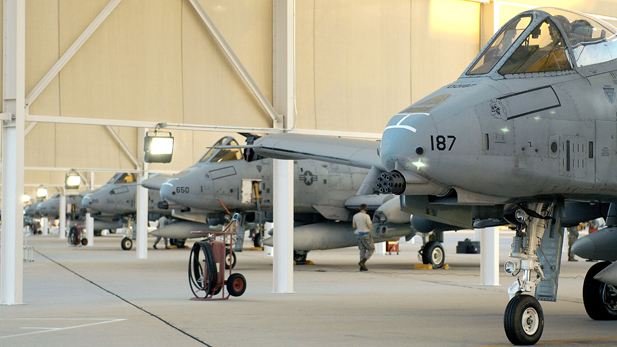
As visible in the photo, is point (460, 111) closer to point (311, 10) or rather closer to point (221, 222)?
point (311, 10)

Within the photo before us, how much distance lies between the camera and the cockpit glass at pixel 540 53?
25.8 feet

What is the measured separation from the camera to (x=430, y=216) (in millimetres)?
Answer: 8547

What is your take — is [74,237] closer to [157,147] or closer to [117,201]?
[117,201]

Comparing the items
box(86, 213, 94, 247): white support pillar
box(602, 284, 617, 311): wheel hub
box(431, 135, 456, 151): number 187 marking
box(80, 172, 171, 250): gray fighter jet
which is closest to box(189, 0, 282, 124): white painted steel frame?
box(602, 284, 617, 311): wheel hub

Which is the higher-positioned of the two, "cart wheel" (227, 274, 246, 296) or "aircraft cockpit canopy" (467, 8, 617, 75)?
"aircraft cockpit canopy" (467, 8, 617, 75)

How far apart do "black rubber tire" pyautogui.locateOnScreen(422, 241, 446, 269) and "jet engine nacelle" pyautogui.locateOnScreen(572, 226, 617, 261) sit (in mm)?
12013

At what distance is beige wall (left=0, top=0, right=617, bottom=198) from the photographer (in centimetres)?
1245

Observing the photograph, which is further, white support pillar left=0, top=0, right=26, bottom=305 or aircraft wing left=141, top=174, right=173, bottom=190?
aircraft wing left=141, top=174, right=173, bottom=190

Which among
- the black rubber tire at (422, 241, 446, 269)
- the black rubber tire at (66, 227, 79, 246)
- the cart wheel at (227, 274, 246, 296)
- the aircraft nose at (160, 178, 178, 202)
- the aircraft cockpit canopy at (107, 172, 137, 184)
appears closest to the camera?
the cart wheel at (227, 274, 246, 296)

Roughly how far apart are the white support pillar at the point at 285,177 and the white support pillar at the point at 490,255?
4467 mm

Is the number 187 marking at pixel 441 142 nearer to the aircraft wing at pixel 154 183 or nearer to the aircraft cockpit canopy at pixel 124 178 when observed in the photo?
the aircraft wing at pixel 154 183

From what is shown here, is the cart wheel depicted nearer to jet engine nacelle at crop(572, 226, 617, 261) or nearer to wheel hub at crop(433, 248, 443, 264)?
jet engine nacelle at crop(572, 226, 617, 261)

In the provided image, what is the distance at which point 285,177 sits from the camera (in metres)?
14.0

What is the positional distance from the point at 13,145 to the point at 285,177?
4.75m
